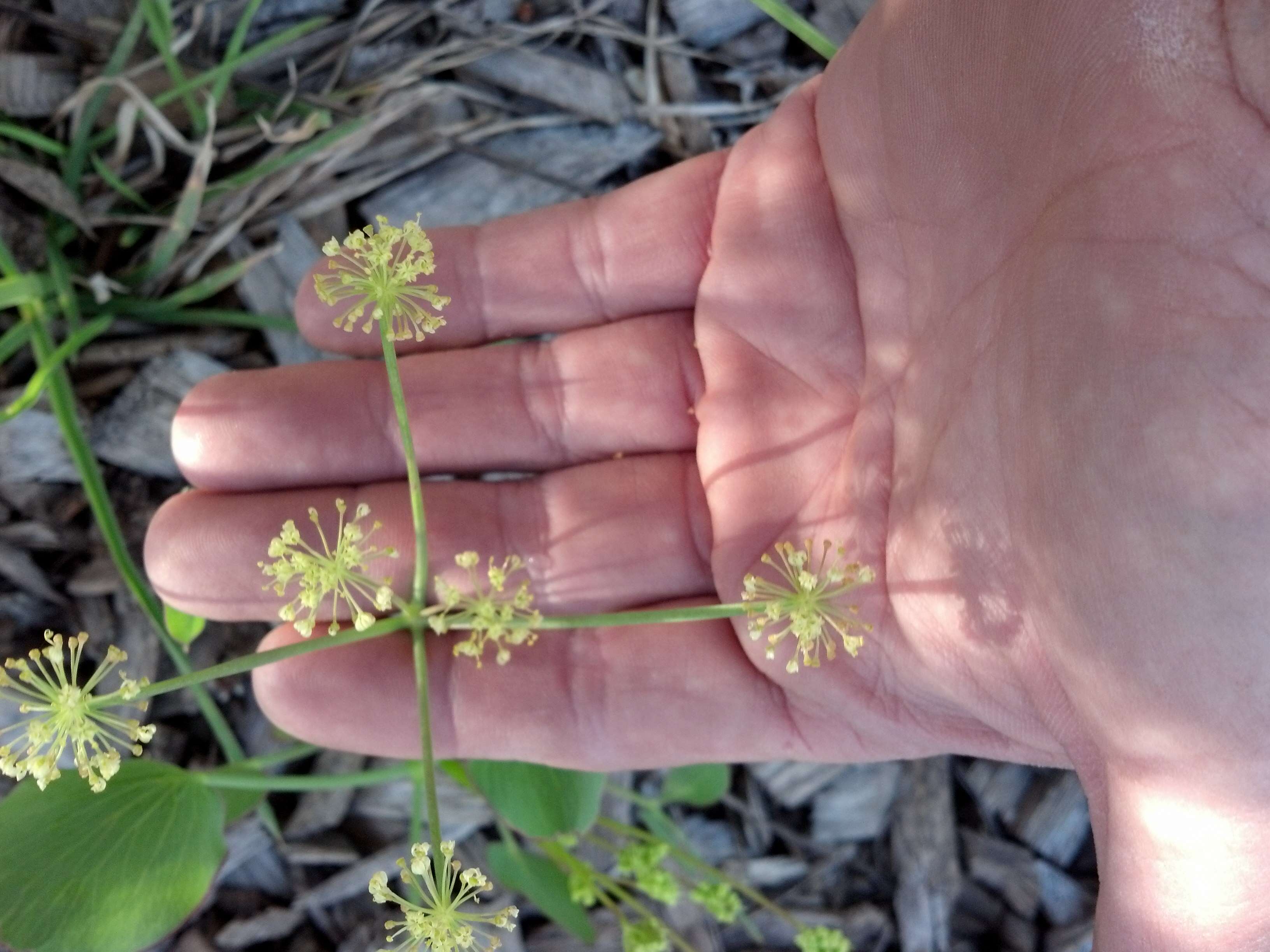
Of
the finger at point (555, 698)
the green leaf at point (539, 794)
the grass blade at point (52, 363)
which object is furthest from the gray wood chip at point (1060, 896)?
the grass blade at point (52, 363)

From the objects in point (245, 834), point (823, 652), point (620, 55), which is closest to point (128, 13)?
point (620, 55)

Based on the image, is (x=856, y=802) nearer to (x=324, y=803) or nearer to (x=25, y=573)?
(x=324, y=803)

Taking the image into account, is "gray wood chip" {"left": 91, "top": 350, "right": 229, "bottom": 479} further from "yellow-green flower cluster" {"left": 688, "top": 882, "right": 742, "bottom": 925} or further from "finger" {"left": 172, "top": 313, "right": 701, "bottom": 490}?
"yellow-green flower cluster" {"left": 688, "top": 882, "right": 742, "bottom": 925}

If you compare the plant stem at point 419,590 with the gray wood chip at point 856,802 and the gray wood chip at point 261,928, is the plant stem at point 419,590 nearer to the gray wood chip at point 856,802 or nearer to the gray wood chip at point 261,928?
the gray wood chip at point 261,928

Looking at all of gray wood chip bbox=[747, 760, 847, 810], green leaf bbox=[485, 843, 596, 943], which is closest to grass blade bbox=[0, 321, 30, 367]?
green leaf bbox=[485, 843, 596, 943]

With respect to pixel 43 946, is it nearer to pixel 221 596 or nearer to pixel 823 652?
pixel 221 596

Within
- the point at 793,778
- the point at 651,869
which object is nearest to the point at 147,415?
the point at 651,869
